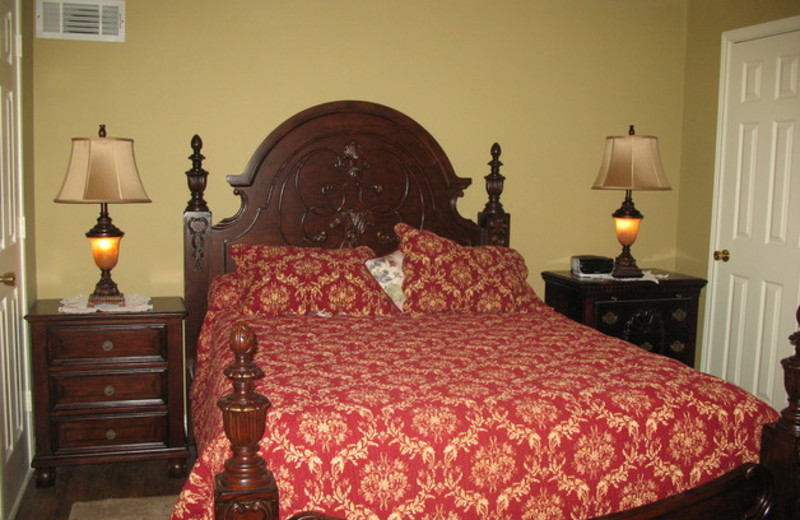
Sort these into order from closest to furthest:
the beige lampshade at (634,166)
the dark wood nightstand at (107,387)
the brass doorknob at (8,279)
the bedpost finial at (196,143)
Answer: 1. the brass doorknob at (8,279)
2. the dark wood nightstand at (107,387)
3. the bedpost finial at (196,143)
4. the beige lampshade at (634,166)

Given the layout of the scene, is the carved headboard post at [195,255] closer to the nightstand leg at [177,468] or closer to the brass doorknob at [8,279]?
the nightstand leg at [177,468]

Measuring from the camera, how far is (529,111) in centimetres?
410

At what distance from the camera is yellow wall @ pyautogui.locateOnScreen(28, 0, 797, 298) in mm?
3480

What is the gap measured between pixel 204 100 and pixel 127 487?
1.80 metres

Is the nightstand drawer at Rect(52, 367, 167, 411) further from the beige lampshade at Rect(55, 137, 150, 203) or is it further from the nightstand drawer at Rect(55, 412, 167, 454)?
the beige lampshade at Rect(55, 137, 150, 203)

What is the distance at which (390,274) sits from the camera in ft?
11.1

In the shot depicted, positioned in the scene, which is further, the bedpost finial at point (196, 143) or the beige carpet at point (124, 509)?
the bedpost finial at point (196, 143)

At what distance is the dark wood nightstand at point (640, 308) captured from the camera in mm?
3793

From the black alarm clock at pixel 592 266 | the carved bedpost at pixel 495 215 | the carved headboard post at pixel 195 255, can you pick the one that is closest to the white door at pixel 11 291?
the carved headboard post at pixel 195 255

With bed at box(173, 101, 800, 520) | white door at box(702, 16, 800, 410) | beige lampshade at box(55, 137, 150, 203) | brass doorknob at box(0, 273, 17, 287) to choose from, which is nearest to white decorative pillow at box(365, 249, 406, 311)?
bed at box(173, 101, 800, 520)

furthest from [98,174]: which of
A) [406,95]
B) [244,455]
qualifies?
[244,455]

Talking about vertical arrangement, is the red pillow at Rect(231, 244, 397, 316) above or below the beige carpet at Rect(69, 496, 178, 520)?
above

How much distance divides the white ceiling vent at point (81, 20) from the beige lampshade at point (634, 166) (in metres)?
2.47

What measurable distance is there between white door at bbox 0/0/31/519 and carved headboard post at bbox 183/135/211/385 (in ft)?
2.27
